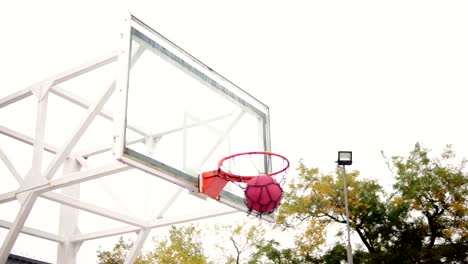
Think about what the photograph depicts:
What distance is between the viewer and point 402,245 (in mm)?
24234

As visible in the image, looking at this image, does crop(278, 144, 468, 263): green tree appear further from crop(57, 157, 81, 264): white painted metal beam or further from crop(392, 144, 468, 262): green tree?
crop(57, 157, 81, 264): white painted metal beam

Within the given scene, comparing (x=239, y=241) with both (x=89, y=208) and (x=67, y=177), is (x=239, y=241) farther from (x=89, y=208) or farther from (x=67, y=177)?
(x=67, y=177)

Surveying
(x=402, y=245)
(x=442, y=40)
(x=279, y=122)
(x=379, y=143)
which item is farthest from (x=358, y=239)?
(x=442, y=40)

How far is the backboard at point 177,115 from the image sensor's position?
7664mm

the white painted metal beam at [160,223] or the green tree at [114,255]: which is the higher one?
the green tree at [114,255]

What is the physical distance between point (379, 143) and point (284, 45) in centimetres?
855

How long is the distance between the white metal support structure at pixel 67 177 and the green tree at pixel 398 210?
14899 mm

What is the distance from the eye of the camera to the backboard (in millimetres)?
7664

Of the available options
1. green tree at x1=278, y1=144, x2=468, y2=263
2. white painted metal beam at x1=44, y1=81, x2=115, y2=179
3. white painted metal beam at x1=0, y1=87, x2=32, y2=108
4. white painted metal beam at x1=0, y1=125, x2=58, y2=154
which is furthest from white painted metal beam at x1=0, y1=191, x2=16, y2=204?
green tree at x1=278, y1=144, x2=468, y2=263

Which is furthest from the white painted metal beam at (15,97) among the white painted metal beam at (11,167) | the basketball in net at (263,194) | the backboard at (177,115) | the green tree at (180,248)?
the green tree at (180,248)

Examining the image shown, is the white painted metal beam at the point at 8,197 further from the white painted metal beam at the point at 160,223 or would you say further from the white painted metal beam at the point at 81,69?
the white painted metal beam at the point at 160,223

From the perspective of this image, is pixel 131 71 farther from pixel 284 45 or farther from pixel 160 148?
pixel 284 45

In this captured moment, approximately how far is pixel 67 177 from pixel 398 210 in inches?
748

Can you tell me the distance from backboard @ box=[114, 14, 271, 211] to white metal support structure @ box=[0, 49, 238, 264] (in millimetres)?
197
